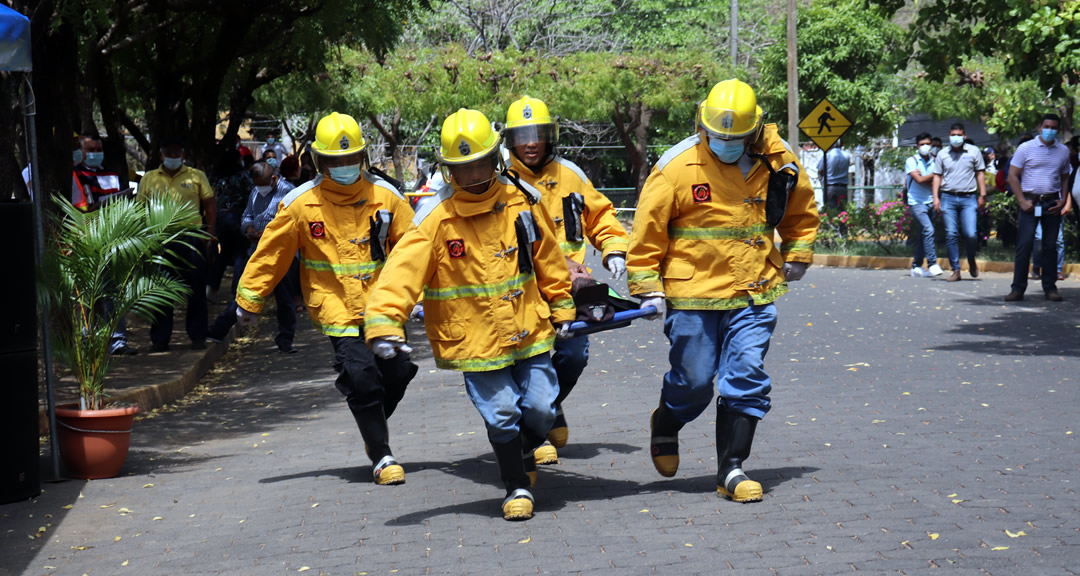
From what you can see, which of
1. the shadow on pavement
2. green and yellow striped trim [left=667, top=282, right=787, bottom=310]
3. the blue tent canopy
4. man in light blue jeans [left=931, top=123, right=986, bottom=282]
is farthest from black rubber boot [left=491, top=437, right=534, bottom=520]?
man in light blue jeans [left=931, top=123, right=986, bottom=282]

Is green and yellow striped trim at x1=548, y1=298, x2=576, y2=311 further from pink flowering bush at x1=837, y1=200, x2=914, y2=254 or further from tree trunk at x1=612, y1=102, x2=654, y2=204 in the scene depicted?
tree trunk at x1=612, y1=102, x2=654, y2=204

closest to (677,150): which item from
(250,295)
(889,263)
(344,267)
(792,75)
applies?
(344,267)

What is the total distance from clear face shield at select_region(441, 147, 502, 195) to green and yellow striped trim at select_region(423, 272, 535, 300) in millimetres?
411

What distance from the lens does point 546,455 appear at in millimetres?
7266

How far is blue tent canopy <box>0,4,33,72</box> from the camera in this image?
667cm

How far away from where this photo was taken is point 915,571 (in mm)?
4848

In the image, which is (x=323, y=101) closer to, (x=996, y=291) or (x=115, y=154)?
(x=115, y=154)

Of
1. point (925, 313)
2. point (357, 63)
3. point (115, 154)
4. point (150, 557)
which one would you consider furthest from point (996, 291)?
point (357, 63)

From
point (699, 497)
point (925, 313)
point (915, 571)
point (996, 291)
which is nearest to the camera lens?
point (915, 571)

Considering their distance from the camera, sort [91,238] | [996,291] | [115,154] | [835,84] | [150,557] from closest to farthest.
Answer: [150,557], [91,238], [996,291], [115,154], [835,84]

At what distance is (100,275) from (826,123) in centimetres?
1813

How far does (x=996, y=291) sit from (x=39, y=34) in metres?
11.0

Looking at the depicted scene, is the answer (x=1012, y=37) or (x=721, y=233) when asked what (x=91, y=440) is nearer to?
(x=721, y=233)

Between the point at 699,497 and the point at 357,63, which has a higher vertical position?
the point at 357,63
